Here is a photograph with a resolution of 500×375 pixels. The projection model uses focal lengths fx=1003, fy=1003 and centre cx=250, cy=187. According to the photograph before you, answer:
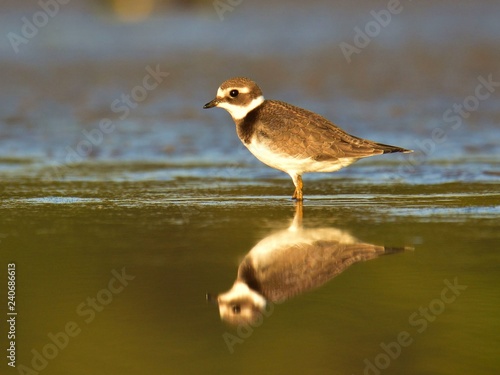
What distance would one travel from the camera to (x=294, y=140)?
393 inches

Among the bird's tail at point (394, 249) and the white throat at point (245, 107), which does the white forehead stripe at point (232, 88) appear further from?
the bird's tail at point (394, 249)

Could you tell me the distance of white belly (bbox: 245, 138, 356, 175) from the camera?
10.0 meters

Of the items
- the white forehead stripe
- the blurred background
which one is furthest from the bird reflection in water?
the blurred background

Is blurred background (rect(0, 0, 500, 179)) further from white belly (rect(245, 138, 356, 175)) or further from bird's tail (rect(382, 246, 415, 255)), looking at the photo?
bird's tail (rect(382, 246, 415, 255))

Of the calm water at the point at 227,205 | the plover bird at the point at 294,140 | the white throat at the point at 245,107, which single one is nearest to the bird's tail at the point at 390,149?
the plover bird at the point at 294,140

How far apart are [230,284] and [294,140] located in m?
3.30

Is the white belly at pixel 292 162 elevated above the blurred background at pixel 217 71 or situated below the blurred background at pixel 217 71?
below

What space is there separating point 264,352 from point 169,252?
91.3 inches

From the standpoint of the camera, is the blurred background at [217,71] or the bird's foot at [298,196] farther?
the blurred background at [217,71]

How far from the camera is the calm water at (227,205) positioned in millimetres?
5855

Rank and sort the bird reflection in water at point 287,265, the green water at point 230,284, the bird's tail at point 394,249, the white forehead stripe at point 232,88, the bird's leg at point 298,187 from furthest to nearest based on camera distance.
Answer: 1. the white forehead stripe at point 232,88
2. the bird's leg at point 298,187
3. the bird's tail at point 394,249
4. the bird reflection in water at point 287,265
5. the green water at point 230,284

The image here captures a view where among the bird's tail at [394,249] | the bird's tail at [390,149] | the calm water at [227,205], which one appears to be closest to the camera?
the calm water at [227,205]

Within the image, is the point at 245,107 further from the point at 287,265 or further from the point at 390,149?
the point at 287,265

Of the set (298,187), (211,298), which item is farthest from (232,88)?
(211,298)
